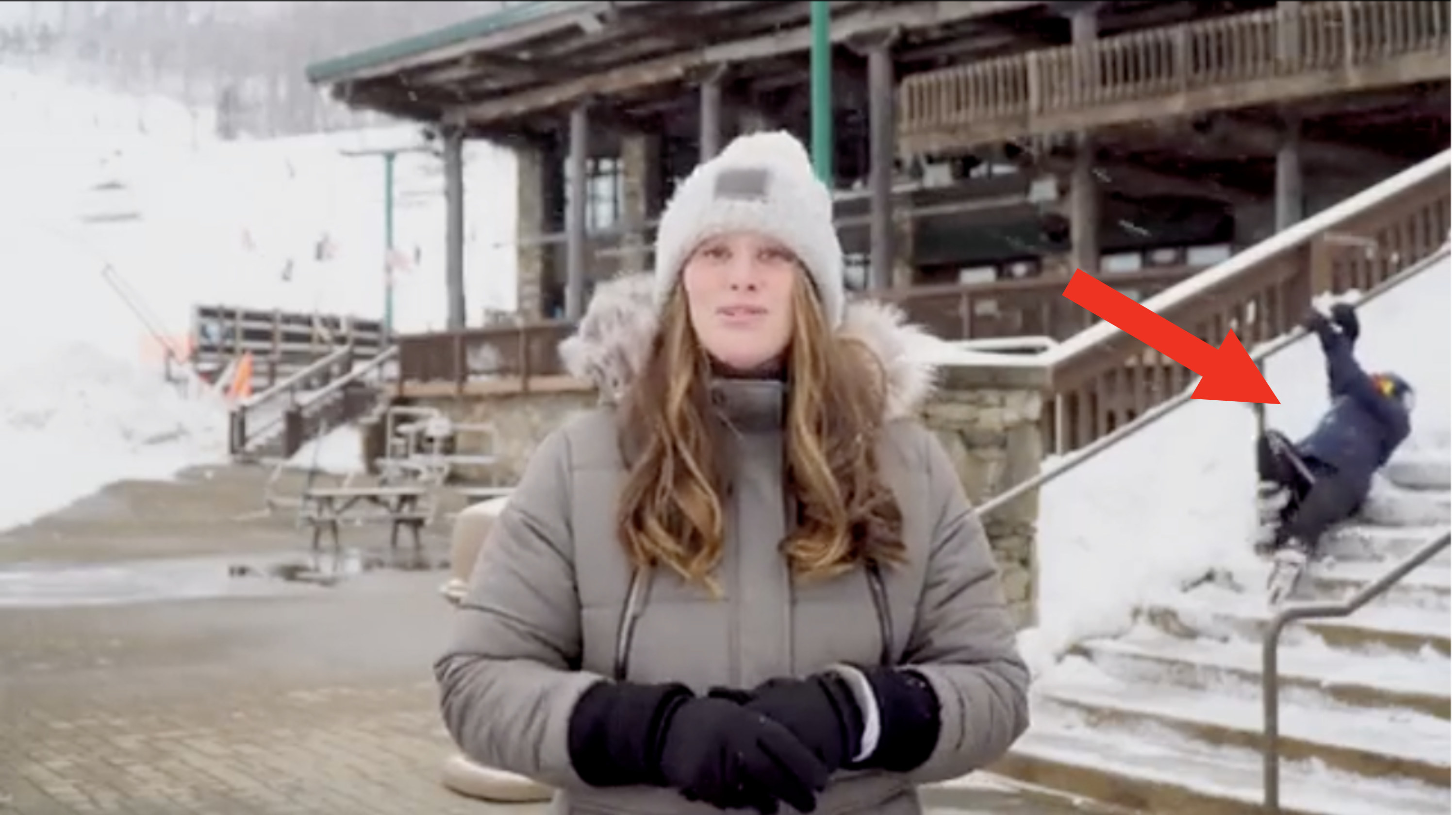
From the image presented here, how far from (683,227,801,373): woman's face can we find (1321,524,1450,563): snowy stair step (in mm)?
5961

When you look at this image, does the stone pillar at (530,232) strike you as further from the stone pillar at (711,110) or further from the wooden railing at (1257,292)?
the wooden railing at (1257,292)

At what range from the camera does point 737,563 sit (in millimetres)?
2057

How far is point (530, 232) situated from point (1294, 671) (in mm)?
23112

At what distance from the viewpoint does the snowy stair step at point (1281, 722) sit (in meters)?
5.66

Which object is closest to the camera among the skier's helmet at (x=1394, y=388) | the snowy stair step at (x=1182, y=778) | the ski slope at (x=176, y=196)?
the snowy stair step at (x=1182, y=778)

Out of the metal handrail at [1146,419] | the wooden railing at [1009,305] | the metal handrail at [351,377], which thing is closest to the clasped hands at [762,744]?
the metal handrail at [1146,419]

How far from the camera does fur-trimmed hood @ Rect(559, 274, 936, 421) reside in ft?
7.14

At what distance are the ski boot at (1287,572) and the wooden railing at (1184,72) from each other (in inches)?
327

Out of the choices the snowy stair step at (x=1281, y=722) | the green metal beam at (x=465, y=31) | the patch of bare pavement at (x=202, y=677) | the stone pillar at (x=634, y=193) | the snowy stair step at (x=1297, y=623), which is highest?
the green metal beam at (x=465, y=31)

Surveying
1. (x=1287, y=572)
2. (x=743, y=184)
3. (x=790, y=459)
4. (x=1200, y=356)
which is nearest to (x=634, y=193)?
(x=1200, y=356)

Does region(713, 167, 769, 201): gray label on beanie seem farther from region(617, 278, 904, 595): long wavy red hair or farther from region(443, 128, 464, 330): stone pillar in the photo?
region(443, 128, 464, 330): stone pillar

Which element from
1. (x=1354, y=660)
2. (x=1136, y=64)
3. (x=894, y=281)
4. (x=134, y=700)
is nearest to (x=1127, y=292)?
(x=1136, y=64)

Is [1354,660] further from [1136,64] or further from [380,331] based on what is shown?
[380,331]

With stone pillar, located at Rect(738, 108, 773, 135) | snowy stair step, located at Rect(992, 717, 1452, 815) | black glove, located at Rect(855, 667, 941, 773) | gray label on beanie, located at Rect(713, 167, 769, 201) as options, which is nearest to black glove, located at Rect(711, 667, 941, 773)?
black glove, located at Rect(855, 667, 941, 773)
